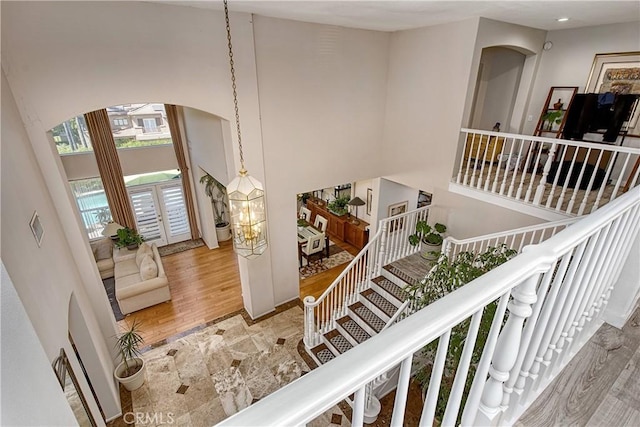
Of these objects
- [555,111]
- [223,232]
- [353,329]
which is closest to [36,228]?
[353,329]

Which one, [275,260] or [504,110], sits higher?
[504,110]

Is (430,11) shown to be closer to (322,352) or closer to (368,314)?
(368,314)

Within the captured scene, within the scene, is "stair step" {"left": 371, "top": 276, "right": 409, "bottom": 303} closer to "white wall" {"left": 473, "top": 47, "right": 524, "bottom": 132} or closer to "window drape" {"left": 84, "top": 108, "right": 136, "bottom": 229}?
"white wall" {"left": 473, "top": 47, "right": 524, "bottom": 132}

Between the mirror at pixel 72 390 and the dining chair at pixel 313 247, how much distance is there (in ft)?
15.8

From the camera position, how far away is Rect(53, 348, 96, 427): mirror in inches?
93.4

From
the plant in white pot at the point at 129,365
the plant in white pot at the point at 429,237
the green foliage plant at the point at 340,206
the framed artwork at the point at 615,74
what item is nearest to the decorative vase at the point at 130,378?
the plant in white pot at the point at 129,365

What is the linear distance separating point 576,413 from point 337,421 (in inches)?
113

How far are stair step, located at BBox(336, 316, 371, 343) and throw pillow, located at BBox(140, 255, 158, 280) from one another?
12.5 ft

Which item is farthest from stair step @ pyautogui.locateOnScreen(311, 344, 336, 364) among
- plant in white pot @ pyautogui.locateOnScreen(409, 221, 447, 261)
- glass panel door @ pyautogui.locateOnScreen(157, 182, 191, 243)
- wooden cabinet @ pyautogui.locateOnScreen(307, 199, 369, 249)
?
glass panel door @ pyautogui.locateOnScreen(157, 182, 191, 243)

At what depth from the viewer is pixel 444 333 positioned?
0.67m

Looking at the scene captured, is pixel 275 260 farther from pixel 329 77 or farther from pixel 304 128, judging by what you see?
pixel 329 77

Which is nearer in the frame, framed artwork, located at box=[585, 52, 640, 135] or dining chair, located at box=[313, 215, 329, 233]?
framed artwork, located at box=[585, 52, 640, 135]

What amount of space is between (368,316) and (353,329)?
305 mm

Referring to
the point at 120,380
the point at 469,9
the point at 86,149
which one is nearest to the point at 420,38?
the point at 469,9
